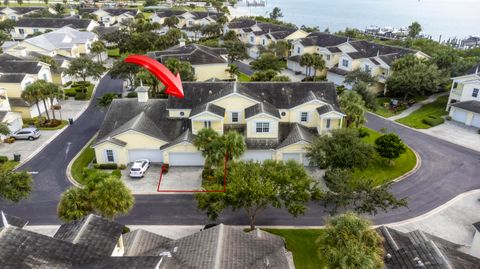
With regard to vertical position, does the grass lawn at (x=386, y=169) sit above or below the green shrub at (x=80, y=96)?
below

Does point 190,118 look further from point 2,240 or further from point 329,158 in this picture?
point 2,240

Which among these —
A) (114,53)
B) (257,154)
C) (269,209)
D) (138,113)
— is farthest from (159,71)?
(114,53)

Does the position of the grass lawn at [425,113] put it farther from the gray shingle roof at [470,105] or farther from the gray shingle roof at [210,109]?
the gray shingle roof at [210,109]

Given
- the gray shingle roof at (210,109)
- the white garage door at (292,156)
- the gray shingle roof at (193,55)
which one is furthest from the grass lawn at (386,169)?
the gray shingle roof at (193,55)

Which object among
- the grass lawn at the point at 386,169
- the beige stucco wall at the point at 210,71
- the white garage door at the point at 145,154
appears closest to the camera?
the grass lawn at the point at 386,169

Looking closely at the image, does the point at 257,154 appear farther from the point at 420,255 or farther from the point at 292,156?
the point at 420,255

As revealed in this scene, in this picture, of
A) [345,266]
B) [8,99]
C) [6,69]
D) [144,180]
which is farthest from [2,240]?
[6,69]
